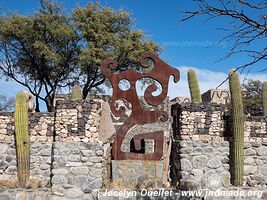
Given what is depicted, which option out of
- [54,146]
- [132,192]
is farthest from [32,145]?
[132,192]

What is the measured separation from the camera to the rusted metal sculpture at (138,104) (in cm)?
770

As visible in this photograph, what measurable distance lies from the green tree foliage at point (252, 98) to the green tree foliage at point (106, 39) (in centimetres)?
632

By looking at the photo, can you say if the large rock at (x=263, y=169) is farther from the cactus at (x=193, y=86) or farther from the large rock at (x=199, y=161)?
the cactus at (x=193, y=86)

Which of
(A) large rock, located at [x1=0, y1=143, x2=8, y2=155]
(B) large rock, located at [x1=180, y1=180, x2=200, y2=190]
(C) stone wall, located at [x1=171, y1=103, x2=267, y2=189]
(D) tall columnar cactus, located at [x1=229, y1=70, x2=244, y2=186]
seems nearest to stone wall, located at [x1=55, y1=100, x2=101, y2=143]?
(A) large rock, located at [x1=0, y1=143, x2=8, y2=155]

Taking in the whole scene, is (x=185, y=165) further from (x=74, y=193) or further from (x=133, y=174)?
(x=74, y=193)

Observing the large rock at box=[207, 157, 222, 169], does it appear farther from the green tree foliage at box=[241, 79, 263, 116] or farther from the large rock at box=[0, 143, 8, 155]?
the green tree foliage at box=[241, 79, 263, 116]

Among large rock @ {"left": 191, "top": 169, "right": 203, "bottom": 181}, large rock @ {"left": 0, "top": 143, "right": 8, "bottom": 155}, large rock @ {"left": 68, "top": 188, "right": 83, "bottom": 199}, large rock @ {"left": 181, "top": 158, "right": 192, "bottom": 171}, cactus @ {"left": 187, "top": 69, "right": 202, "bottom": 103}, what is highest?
cactus @ {"left": 187, "top": 69, "right": 202, "bottom": 103}

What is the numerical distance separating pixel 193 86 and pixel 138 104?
1.99m

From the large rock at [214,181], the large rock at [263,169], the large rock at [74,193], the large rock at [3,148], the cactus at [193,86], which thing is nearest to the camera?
the large rock at [74,193]

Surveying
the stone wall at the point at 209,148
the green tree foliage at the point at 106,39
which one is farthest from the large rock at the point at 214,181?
the green tree foliage at the point at 106,39

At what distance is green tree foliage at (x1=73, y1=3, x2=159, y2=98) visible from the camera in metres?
18.5

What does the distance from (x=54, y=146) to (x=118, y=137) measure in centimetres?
129

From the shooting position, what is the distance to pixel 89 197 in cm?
726

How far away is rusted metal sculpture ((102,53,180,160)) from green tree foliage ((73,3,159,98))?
34.5 feet
